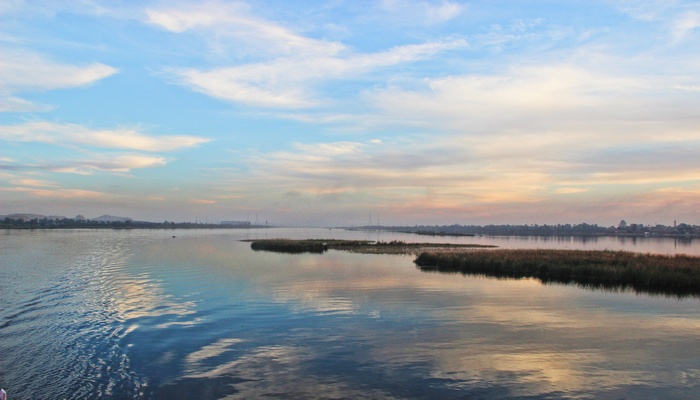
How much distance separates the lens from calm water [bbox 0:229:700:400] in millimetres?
13766

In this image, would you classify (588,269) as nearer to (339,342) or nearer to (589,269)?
(589,269)

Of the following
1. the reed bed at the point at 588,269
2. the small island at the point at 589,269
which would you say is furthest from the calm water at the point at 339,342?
the reed bed at the point at 588,269

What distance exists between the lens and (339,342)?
18.8 meters

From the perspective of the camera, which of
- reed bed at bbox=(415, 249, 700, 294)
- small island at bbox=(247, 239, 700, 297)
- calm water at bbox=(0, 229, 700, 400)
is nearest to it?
calm water at bbox=(0, 229, 700, 400)

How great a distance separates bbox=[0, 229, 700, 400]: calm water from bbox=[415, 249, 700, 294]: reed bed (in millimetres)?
6882

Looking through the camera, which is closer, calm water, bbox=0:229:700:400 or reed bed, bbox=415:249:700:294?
calm water, bbox=0:229:700:400

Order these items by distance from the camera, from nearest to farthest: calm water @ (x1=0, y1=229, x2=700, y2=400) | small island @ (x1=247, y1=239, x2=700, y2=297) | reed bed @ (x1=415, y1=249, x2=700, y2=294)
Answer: calm water @ (x1=0, y1=229, x2=700, y2=400) < small island @ (x1=247, y1=239, x2=700, y2=297) < reed bed @ (x1=415, y1=249, x2=700, y2=294)

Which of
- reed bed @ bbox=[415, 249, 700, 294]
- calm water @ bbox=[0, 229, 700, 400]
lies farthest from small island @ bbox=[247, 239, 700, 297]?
calm water @ bbox=[0, 229, 700, 400]

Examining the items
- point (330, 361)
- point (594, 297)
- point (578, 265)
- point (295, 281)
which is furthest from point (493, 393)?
point (578, 265)

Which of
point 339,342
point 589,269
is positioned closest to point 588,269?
point 589,269

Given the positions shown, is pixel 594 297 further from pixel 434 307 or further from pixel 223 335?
pixel 223 335

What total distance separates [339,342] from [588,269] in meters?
34.3

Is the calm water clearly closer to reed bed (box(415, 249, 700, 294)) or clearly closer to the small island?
the small island

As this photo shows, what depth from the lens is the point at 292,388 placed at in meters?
13.5
